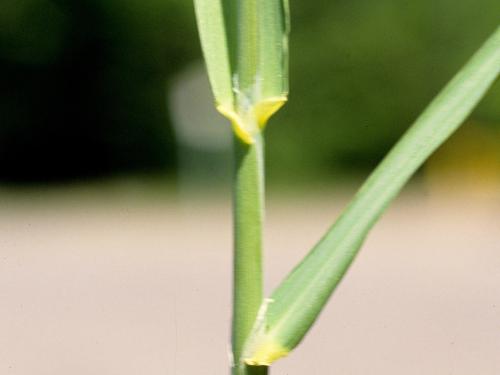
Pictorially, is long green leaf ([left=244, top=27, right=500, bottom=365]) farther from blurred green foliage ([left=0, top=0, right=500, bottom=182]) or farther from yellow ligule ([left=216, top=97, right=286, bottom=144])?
blurred green foliage ([left=0, top=0, right=500, bottom=182])

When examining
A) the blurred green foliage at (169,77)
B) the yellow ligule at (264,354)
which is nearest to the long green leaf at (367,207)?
the yellow ligule at (264,354)

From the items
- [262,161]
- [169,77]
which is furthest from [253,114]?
[169,77]

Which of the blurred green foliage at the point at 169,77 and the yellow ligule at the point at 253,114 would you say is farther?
the blurred green foliage at the point at 169,77

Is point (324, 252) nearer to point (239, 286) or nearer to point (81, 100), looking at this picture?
point (239, 286)

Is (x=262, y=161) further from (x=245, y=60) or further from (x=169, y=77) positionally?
(x=169, y=77)

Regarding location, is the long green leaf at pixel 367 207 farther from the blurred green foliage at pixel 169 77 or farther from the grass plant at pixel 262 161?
the blurred green foliage at pixel 169 77

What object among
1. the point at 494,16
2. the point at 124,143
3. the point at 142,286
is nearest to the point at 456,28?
the point at 494,16

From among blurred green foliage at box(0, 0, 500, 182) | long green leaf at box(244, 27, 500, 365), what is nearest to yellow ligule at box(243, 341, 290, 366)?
long green leaf at box(244, 27, 500, 365)

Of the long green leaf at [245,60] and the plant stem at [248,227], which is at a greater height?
the long green leaf at [245,60]
